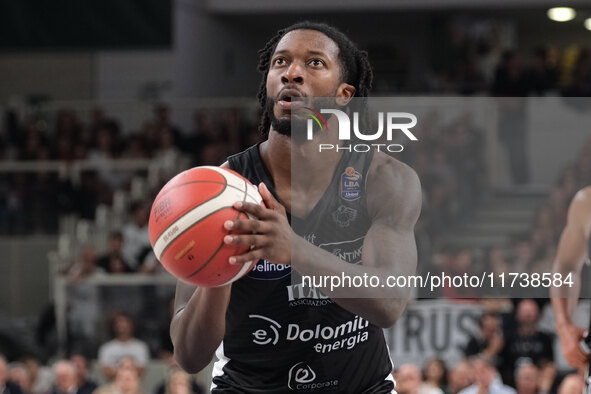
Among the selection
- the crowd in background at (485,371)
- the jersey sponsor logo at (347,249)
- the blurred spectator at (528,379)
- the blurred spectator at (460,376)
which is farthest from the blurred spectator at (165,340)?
the jersey sponsor logo at (347,249)

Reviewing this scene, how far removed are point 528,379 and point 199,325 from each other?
565 cm

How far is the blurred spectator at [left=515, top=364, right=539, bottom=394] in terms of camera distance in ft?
27.8

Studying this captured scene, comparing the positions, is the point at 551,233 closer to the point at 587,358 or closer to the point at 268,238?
the point at 587,358

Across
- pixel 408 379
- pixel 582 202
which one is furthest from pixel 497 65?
pixel 582 202

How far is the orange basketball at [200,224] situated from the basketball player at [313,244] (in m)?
0.26

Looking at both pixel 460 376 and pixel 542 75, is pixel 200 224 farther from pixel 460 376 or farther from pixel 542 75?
pixel 542 75

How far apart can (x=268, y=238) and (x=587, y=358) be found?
2.33 m

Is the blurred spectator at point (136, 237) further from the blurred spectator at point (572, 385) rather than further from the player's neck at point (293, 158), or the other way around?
the player's neck at point (293, 158)

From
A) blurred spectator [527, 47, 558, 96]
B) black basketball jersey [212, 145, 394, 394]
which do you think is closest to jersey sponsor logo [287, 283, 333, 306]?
black basketball jersey [212, 145, 394, 394]

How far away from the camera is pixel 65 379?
9.78m

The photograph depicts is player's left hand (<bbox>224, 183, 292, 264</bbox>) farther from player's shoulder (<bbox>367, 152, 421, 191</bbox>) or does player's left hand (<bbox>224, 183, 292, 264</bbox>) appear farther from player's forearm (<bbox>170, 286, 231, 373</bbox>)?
player's shoulder (<bbox>367, 152, 421, 191</bbox>)

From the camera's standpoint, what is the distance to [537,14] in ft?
57.0

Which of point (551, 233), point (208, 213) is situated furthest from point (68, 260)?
point (208, 213)

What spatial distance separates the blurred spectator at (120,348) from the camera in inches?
401
